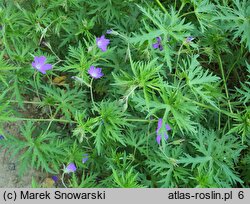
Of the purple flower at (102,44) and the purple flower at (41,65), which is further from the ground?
the purple flower at (102,44)

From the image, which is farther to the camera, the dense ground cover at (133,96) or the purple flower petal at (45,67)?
the purple flower petal at (45,67)

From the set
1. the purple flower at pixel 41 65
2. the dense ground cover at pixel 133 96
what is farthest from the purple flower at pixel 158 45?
the purple flower at pixel 41 65

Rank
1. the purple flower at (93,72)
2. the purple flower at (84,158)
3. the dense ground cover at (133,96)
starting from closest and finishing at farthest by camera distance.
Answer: the dense ground cover at (133,96) < the purple flower at (93,72) < the purple flower at (84,158)

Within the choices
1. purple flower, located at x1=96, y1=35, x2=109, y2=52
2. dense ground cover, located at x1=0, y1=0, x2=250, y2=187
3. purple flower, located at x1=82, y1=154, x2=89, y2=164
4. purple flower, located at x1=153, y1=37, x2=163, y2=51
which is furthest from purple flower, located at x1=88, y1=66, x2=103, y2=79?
purple flower, located at x1=82, y1=154, x2=89, y2=164

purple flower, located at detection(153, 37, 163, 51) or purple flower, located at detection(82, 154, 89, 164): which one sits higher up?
purple flower, located at detection(153, 37, 163, 51)

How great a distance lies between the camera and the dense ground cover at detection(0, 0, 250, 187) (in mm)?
2275

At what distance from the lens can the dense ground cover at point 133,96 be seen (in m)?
2.28

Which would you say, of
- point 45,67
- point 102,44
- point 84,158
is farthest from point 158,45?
point 84,158

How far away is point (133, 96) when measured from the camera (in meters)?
2.27

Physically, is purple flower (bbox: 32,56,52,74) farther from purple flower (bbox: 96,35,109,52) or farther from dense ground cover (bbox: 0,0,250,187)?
purple flower (bbox: 96,35,109,52)

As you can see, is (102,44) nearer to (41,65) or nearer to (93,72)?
(93,72)

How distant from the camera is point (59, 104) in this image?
2.56 meters

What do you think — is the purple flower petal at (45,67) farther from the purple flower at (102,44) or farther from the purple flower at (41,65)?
the purple flower at (102,44)
